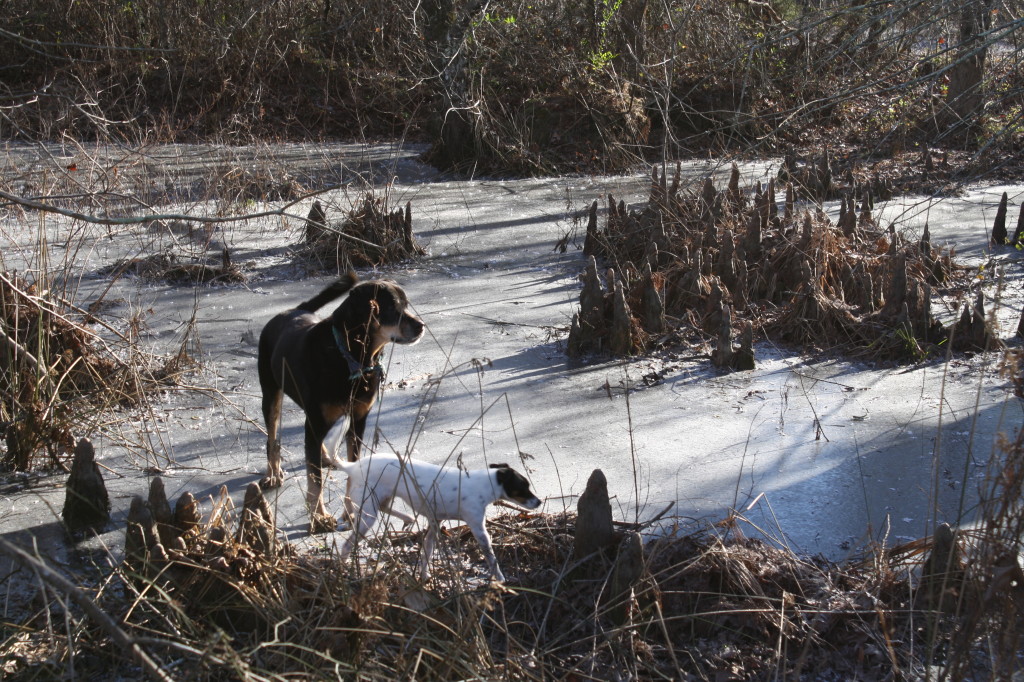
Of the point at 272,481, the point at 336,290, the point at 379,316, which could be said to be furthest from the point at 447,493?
the point at 336,290

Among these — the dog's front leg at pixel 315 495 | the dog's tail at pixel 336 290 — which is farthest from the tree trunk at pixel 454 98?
the dog's front leg at pixel 315 495

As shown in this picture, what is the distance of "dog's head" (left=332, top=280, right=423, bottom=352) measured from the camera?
4691 millimetres

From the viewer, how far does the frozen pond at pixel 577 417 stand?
4617 mm

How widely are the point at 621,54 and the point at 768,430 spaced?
1165 centimetres

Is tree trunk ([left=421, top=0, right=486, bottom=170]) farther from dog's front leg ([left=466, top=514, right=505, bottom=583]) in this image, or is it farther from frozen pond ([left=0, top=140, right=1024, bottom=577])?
dog's front leg ([left=466, top=514, right=505, bottom=583])

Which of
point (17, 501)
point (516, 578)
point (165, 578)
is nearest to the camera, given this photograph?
point (165, 578)

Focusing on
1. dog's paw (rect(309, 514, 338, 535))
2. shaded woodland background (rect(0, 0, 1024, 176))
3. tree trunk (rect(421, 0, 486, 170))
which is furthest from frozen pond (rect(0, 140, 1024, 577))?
tree trunk (rect(421, 0, 486, 170))

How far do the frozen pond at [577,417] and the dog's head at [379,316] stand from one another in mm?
411

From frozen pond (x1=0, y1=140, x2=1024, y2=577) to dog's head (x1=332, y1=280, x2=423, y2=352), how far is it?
1.35 feet

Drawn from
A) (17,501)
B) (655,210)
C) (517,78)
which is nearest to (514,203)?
(655,210)

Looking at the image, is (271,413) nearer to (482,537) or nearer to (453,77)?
(482,537)

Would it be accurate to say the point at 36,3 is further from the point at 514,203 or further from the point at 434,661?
the point at 434,661

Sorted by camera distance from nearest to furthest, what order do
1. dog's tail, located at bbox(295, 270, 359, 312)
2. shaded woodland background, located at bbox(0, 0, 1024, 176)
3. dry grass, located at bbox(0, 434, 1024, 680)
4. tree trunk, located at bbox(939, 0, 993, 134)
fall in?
dry grass, located at bbox(0, 434, 1024, 680) → tree trunk, located at bbox(939, 0, 993, 134) → dog's tail, located at bbox(295, 270, 359, 312) → shaded woodland background, located at bbox(0, 0, 1024, 176)

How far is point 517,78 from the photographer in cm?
1595
